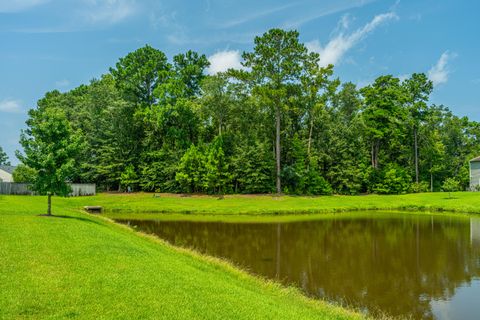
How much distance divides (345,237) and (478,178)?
159 feet

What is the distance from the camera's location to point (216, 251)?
21.2 m

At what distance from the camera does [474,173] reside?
63219mm

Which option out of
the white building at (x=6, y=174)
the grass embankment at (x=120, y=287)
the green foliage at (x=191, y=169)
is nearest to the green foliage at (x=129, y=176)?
the green foliage at (x=191, y=169)

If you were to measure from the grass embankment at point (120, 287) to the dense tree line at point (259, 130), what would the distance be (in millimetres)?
39774

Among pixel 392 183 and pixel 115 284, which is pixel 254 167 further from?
pixel 115 284

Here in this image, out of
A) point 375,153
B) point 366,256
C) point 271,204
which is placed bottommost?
point 366,256

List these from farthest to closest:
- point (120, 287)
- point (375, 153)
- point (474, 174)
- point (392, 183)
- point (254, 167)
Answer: point (375, 153) < point (474, 174) < point (392, 183) < point (254, 167) < point (120, 287)

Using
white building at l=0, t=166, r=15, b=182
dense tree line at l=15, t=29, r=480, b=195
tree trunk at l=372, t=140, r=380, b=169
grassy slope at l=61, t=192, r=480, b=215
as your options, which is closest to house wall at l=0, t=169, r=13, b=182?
white building at l=0, t=166, r=15, b=182

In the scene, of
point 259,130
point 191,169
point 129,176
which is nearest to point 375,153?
point 259,130

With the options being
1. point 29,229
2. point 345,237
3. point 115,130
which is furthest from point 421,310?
point 115,130

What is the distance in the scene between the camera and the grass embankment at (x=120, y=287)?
334 inches

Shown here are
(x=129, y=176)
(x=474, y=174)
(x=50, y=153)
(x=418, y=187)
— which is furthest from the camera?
(x=474, y=174)

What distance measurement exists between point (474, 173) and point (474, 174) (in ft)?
0.55

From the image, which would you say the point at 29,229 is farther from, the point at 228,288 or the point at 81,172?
the point at 81,172
